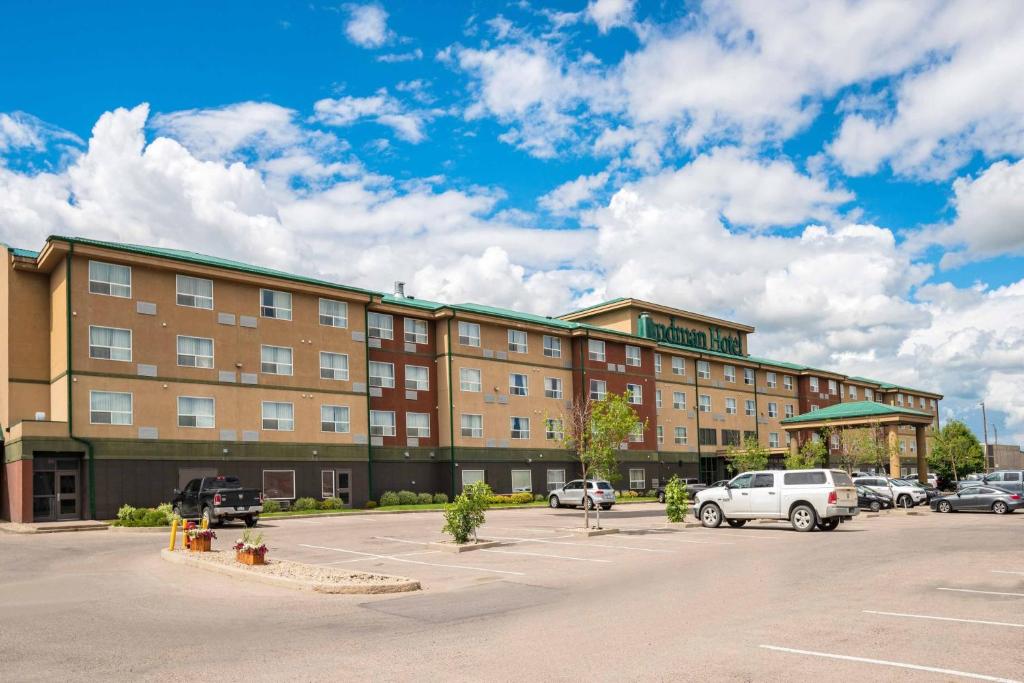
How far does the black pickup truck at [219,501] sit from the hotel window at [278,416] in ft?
28.0

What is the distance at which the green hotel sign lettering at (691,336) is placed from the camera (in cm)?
6640

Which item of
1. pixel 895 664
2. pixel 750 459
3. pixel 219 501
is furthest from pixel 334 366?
pixel 895 664

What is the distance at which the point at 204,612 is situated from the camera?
12570 mm

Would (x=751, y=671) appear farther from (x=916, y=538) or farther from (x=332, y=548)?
(x=916, y=538)

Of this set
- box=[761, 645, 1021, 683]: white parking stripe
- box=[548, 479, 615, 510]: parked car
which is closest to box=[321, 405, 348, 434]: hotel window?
box=[548, 479, 615, 510]: parked car

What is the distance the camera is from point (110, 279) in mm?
35875

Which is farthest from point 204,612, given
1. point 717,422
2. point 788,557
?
point 717,422

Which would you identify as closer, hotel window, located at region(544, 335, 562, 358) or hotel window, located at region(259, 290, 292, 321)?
hotel window, located at region(259, 290, 292, 321)

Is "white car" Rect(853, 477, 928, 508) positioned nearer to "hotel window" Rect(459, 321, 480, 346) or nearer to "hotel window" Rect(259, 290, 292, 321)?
"hotel window" Rect(459, 321, 480, 346)

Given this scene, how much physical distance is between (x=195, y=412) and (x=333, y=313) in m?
9.17

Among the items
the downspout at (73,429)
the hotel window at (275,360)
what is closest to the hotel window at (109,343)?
the downspout at (73,429)

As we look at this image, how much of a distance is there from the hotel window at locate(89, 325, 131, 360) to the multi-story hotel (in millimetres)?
80

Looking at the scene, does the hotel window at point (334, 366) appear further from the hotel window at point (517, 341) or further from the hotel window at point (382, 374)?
the hotel window at point (517, 341)

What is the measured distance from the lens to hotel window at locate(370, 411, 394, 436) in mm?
46281
